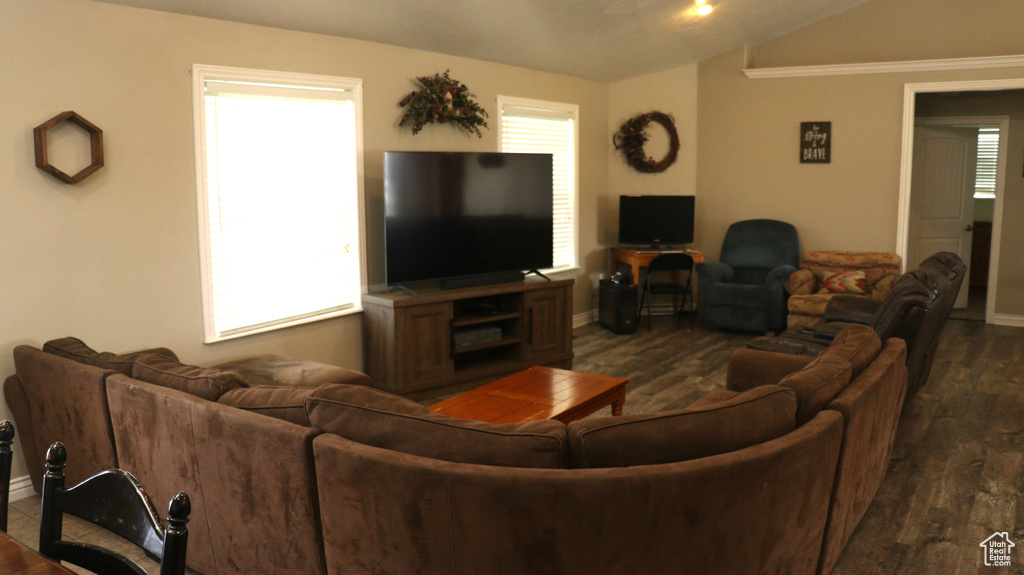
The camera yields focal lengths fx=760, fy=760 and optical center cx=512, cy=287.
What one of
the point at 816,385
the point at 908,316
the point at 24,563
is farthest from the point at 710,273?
the point at 24,563

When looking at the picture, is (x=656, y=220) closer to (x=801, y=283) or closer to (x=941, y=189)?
(x=801, y=283)

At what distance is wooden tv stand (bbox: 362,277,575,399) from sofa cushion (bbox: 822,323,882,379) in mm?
2549

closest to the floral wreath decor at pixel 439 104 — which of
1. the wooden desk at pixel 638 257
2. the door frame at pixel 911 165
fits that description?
the wooden desk at pixel 638 257

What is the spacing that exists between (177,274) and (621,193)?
4885 mm

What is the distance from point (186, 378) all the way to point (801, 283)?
547 cm

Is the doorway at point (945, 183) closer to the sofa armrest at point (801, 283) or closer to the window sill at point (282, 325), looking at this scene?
the sofa armrest at point (801, 283)

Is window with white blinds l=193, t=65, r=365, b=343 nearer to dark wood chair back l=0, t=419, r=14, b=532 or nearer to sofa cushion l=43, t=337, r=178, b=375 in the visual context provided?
sofa cushion l=43, t=337, r=178, b=375

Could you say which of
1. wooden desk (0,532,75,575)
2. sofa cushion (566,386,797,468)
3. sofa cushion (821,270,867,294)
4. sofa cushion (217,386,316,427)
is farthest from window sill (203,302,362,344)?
sofa cushion (821,270,867,294)

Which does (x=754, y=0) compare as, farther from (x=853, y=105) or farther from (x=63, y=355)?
(x=63, y=355)

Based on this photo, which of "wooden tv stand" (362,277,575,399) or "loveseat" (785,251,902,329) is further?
"loveseat" (785,251,902,329)

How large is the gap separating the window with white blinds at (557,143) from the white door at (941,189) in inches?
141

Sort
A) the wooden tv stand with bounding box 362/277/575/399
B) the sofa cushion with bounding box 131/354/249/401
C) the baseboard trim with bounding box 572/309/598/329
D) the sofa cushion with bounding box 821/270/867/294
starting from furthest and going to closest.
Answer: the baseboard trim with bounding box 572/309/598/329 → the sofa cushion with bounding box 821/270/867/294 → the wooden tv stand with bounding box 362/277/575/399 → the sofa cushion with bounding box 131/354/249/401

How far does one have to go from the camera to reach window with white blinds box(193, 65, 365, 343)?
418 cm

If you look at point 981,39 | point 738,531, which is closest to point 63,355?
point 738,531
